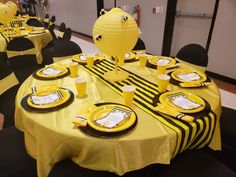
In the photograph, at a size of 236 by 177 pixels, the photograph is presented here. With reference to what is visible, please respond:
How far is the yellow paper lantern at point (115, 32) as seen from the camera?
1.23 m

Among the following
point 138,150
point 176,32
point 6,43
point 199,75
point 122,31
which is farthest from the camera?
point 176,32

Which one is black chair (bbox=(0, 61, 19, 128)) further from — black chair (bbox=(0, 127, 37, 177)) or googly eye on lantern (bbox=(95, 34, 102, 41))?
googly eye on lantern (bbox=(95, 34, 102, 41))

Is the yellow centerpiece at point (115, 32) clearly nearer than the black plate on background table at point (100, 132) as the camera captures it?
No

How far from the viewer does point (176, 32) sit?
13.2 feet

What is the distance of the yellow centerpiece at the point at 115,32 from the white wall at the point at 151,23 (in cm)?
303

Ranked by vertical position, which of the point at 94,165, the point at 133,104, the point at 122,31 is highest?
the point at 122,31

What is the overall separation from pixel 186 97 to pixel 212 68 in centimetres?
266

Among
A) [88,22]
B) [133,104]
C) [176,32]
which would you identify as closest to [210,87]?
[133,104]

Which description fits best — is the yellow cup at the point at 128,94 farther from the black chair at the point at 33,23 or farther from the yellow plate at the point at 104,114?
the black chair at the point at 33,23

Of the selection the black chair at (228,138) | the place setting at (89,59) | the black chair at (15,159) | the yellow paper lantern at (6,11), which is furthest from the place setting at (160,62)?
the yellow paper lantern at (6,11)

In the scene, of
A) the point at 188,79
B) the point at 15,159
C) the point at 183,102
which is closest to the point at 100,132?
the point at 183,102

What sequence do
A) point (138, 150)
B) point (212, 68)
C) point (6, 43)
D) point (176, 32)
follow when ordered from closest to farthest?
point (138, 150) < point (6, 43) < point (212, 68) < point (176, 32)

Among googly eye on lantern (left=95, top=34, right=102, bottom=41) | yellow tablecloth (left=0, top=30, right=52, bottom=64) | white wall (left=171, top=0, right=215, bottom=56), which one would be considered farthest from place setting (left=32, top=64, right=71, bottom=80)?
white wall (left=171, top=0, right=215, bottom=56)

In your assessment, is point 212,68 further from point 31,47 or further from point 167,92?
point 31,47
